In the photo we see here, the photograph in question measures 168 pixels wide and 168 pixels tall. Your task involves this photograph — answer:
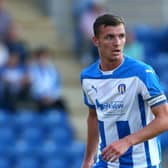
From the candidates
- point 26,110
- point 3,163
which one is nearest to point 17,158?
point 3,163

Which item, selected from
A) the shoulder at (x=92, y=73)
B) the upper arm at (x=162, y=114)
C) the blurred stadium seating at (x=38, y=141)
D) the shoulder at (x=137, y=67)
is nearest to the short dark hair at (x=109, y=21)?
the shoulder at (x=137, y=67)

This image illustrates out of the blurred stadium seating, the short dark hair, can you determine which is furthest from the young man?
the blurred stadium seating

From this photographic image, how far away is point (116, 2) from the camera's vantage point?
53.9 ft

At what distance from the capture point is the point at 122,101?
666 centimetres

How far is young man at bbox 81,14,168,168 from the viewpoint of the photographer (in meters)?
6.42

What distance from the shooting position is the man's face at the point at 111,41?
6512mm

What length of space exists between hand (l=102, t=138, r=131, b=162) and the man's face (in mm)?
687

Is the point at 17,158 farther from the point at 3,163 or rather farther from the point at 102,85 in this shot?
the point at 102,85

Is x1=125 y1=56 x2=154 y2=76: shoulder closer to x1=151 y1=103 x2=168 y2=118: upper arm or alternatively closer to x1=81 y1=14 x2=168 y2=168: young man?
x1=81 y1=14 x2=168 y2=168: young man

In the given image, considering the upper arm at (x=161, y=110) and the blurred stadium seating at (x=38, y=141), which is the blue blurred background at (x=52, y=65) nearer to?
the blurred stadium seating at (x=38, y=141)

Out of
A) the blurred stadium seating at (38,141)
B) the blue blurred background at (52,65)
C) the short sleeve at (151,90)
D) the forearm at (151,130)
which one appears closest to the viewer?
the forearm at (151,130)

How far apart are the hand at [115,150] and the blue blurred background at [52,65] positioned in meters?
4.88

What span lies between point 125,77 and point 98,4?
29.8 feet

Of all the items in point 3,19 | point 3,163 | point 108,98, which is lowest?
point 3,163
